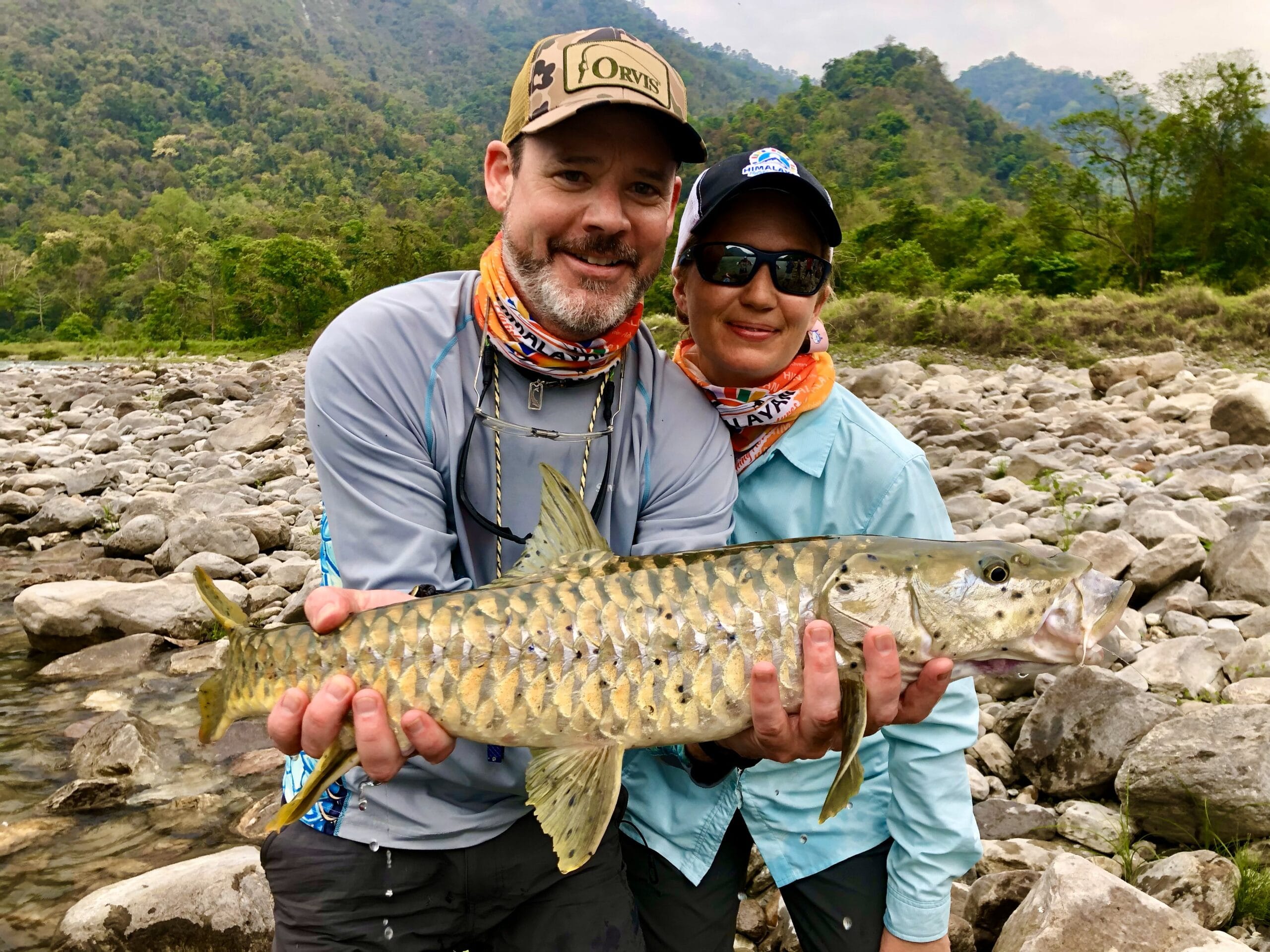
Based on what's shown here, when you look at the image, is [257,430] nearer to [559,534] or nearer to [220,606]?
[220,606]

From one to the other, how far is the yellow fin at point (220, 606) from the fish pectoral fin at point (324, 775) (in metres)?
0.45

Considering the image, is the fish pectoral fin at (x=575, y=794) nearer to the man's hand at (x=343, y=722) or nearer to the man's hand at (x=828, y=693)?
the man's hand at (x=343, y=722)

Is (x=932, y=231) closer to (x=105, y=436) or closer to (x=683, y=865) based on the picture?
(x=105, y=436)

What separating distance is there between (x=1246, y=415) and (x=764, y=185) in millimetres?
10076

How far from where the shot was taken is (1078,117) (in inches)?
1361

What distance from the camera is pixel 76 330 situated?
2643 inches

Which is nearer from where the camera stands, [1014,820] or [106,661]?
[1014,820]

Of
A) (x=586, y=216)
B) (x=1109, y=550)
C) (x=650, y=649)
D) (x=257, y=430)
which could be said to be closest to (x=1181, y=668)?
(x=1109, y=550)

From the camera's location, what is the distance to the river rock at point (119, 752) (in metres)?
5.86

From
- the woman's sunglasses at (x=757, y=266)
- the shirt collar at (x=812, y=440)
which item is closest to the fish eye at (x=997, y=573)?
the shirt collar at (x=812, y=440)

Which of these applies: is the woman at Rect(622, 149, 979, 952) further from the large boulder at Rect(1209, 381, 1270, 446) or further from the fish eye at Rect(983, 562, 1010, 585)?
the large boulder at Rect(1209, 381, 1270, 446)

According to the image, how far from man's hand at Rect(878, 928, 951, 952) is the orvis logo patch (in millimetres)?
2736

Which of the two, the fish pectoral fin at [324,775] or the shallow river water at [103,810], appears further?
the shallow river water at [103,810]

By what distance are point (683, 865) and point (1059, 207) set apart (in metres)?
42.6
